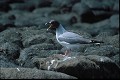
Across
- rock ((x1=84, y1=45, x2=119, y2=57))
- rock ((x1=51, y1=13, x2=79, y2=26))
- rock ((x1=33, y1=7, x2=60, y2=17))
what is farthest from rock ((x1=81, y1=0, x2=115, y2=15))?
rock ((x1=84, y1=45, x2=119, y2=57))

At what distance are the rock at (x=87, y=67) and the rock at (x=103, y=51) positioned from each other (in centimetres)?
160

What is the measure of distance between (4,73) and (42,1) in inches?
910

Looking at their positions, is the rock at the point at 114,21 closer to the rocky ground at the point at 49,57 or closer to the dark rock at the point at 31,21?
the rocky ground at the point at 49,57

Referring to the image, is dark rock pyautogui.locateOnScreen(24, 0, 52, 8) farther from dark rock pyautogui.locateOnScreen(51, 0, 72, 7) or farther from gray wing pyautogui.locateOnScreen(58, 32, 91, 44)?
gray wing pyautogui.locateOnScreen(58, 32, 91, 44)

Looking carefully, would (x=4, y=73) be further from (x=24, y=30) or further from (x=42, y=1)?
(x=42, y=1)

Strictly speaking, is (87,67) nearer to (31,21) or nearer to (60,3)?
(31,21)

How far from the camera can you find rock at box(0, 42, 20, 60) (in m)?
12.3

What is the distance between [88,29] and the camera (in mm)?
24500

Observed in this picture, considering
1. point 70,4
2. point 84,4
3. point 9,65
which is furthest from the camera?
point 70,4

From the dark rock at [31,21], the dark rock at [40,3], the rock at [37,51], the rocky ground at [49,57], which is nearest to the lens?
the rocky ground at [49,57]

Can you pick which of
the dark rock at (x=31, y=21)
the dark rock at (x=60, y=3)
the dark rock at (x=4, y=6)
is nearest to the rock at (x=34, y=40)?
the dark rock at (x=31, y=21)

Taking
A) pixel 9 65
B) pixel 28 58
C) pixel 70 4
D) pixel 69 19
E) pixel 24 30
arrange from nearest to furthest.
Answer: pixel 9 65, pixel 28 58, pixel 24 30, pixel 69 19, pixel 70 4

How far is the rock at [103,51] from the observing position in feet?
40.4

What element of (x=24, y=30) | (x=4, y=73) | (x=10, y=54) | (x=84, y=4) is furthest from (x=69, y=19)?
(x=4, y=73)
